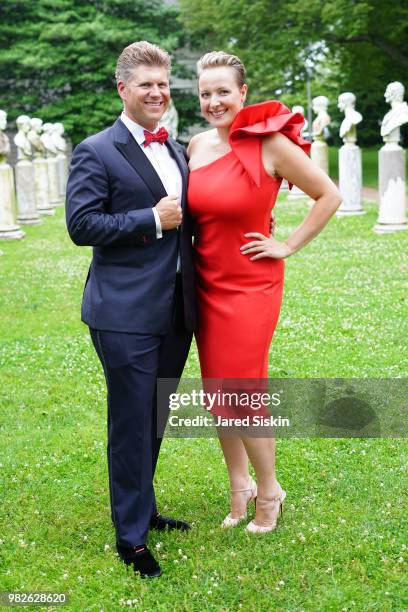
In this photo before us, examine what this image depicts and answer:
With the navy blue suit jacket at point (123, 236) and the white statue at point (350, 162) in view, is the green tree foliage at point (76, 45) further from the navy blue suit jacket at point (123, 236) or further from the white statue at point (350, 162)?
the navy blue suit jacket at point (123, 236)

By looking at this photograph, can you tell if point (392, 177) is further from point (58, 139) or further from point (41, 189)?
point (58, 139)

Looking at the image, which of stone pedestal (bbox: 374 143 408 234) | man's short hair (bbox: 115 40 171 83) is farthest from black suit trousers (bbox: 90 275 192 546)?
stone pedestal (bbox: 374 143 408 234)

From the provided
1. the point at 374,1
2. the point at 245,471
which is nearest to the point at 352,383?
the point at 245,471

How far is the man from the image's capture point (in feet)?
11.5

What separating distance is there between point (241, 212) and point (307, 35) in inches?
972

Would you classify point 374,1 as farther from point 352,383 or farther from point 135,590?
point 135,590

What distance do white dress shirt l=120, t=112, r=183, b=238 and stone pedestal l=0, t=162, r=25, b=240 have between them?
1337cm

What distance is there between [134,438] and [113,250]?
2.86ft

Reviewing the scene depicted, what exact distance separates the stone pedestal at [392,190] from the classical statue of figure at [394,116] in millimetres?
220

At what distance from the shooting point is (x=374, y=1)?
2744cm

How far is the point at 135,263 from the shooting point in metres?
3.62

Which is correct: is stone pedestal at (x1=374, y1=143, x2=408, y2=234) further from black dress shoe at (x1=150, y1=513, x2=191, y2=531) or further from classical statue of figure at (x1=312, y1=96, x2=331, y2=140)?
black dress shoe at (x1=150, y1=513, x2=191, y2=531)

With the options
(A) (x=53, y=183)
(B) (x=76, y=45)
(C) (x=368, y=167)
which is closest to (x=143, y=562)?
(A) (x=53, y=183)

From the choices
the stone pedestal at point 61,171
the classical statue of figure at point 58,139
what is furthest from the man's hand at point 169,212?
the stone pedestal at point 61,171
